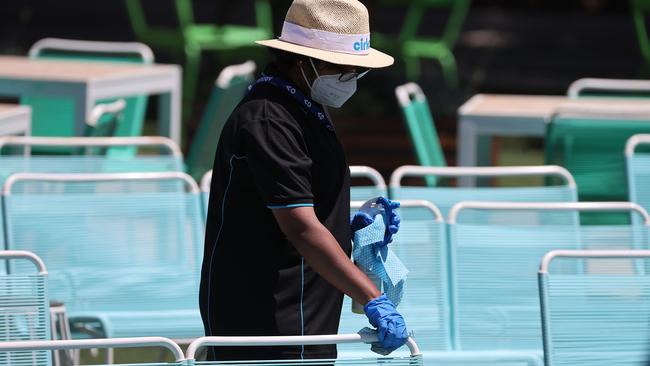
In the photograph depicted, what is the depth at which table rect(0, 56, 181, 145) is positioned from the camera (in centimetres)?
610

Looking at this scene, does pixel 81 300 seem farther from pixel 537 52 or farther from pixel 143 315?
pixel 537 52

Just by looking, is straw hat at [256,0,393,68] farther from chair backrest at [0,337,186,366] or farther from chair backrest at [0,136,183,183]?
chair backrest at [0,136,183,183]

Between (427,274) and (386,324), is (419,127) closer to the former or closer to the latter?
(427,274)

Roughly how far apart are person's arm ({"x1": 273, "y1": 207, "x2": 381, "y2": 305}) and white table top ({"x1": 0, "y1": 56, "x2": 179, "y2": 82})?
3.37 metres

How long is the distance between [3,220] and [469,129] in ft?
7.38

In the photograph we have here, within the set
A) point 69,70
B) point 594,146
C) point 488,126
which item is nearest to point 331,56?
point 594,146

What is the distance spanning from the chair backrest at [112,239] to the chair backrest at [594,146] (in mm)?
1555

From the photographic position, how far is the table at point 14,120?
17.5ft

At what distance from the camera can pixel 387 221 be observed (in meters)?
3.17

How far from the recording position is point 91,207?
4.41 m

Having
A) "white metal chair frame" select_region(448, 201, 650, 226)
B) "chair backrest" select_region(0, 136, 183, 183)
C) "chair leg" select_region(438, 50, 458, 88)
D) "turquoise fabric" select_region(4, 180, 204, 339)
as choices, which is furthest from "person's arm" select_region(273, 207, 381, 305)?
"chair leg" select_region(438, 50, 458, 88)

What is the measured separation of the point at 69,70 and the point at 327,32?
369 cm

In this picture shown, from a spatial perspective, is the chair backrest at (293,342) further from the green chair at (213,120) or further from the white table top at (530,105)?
the green chair at (213,120)

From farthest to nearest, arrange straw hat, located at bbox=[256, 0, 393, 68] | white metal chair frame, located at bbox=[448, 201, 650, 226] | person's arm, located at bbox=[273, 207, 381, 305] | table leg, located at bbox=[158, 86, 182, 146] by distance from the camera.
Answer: table leg, located at bbox=[158, 86, 182, 146] → white metal chair frame, located at bbox=[448, 201, 650, 226] → straw hat, located at bbox=[256, 0, 393, 68] → person's arm, located at bbox=[273, 207, 381, 305]
